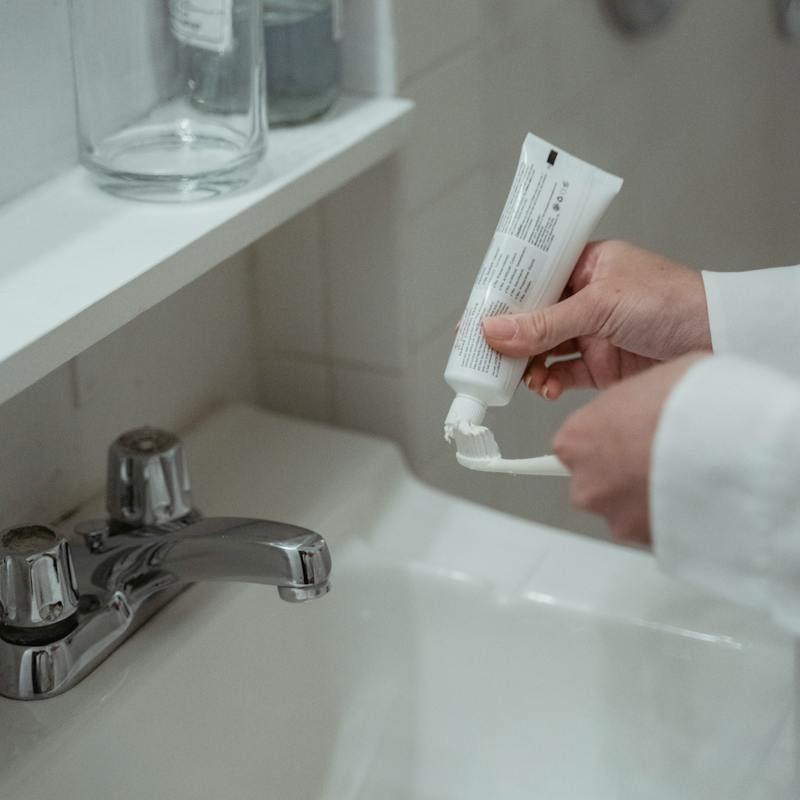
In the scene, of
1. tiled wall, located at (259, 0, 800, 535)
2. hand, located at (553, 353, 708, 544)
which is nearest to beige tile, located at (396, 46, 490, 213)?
tiled wall, located at (259, 0, 800, 535)

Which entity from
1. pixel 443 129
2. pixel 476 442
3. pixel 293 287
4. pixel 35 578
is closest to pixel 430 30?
pixel 443 129

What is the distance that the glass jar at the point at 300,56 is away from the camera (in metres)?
0.72

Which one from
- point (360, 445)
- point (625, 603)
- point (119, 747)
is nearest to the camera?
point (119, 747)

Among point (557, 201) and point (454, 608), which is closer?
point (557, 201)

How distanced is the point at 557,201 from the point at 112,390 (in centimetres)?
27

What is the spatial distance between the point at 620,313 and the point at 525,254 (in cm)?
6

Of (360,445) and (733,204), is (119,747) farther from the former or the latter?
(733,204)

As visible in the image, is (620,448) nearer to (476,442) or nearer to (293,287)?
(476,442)

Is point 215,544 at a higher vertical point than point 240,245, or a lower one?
lower

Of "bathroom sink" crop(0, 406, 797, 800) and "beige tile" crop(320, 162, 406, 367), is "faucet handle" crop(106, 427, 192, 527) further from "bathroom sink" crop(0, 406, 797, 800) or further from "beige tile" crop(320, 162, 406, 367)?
"beige tile" crop(320, 162, 406, 367)

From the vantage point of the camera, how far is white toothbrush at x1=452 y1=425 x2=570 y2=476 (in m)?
0.60

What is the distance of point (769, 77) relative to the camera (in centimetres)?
74

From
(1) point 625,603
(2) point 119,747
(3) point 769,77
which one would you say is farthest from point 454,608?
(3) point 769,77

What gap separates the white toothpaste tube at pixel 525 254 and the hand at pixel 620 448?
0.48 feet
